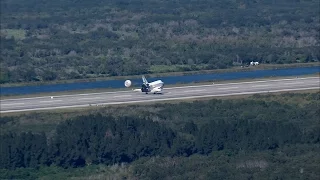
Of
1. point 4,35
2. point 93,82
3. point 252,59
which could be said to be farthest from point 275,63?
point 4,35

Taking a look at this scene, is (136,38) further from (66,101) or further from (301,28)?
(66,101)

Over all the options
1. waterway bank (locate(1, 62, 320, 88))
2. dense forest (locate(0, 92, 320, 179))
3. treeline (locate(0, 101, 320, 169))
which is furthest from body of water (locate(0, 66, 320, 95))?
treeline (locate(0, 101, 320, 169))

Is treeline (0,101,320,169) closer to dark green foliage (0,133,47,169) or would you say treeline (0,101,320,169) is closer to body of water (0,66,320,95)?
dark green foliage (0,133,47,169)

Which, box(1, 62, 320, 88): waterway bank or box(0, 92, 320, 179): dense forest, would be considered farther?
box(1, 62, 320, 88): waterway bank

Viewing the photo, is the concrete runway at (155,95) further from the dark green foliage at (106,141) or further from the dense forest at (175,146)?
the dark green foliage at (106,141)

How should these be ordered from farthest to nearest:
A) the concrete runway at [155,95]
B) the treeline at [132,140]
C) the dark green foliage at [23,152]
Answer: the concrete runway at [155,95], the treeline at [132,140], the dark green foliage at [23,152]

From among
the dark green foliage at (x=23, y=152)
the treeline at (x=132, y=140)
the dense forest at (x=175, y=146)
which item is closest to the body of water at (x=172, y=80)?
the dense forest at (x=175, y=146)
